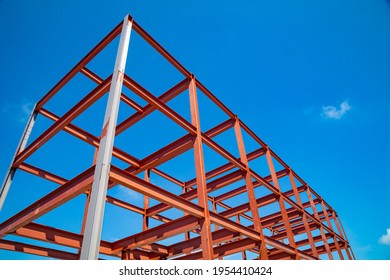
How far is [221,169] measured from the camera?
46.1ft

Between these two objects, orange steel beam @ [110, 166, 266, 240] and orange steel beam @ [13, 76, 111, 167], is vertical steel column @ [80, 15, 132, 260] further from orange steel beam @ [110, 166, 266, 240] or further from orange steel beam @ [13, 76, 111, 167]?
orange steel beam @ [13, 76, 111, 167]

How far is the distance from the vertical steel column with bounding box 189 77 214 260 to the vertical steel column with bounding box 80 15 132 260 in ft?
9.97

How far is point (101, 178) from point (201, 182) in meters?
3.47

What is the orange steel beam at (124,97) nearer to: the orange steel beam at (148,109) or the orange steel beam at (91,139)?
the orange steel beam at (148,109)

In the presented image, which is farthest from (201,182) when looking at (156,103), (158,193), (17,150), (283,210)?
(17,150)

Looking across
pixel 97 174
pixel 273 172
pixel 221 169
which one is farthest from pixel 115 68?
pixel 273 172

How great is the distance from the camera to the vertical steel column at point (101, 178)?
4.78 metres

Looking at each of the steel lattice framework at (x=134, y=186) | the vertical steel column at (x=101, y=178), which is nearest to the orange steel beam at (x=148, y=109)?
the steel lattice framework at (x=134, y=186)

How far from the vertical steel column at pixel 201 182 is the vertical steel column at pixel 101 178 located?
9.97 feet

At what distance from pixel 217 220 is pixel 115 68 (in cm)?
560
